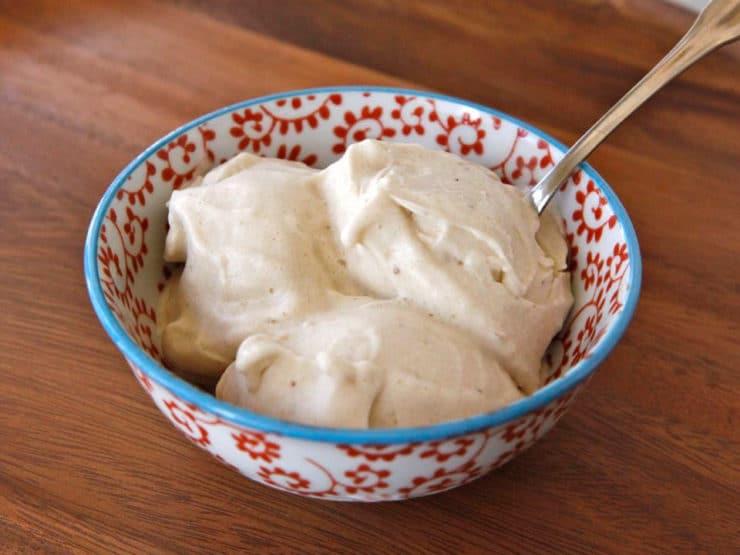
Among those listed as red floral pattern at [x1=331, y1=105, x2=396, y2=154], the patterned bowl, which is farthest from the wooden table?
red floral pattern at [x1=331, y1=105, x2=396, y2=154]

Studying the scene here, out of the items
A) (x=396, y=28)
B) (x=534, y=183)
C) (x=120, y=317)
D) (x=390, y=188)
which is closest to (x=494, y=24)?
(x=396, y=28)

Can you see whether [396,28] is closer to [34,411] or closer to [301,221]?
[301,221]

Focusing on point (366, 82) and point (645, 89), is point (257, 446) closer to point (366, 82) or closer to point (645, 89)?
point (645, 89)

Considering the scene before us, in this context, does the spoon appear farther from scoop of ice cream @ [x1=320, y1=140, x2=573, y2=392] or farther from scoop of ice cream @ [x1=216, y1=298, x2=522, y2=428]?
scoop of ice cream @ [x1=216, y1=298, x2=522, y2=428]

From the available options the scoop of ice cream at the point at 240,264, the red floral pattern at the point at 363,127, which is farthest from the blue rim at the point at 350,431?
the red floral pattern at the point at 363,127

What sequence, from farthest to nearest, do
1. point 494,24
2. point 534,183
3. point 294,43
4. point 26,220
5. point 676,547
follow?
point 494,24 → point 294,43 → point 26,220 → point 534,183 → point 676,547

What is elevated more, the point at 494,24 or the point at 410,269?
the point at 494,24
